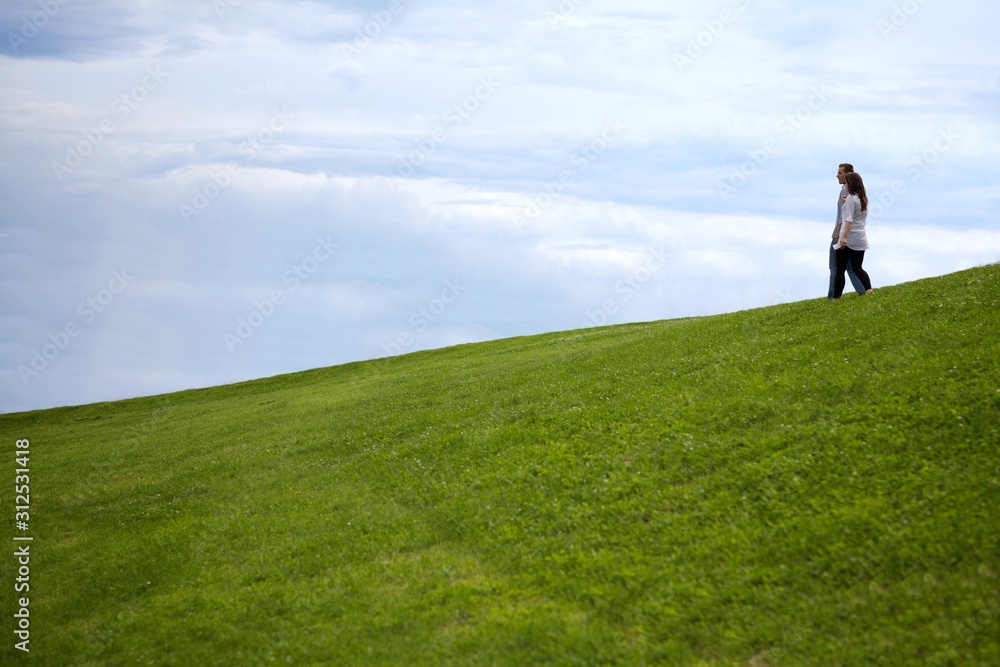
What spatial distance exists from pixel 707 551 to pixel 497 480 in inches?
265

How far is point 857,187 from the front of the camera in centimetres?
2712

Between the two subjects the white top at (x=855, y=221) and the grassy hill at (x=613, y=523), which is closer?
the grassy hill at (x=613, y=523)

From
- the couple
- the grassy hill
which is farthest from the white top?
the grassy hill

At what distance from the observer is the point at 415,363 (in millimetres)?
51125

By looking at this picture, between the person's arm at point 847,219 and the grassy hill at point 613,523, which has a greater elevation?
the person's arm at point 847,219

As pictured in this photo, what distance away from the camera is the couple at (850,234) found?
2716 centimetres

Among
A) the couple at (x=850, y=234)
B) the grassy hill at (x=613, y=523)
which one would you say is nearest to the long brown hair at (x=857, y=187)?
the couple at (x=850, y=234)

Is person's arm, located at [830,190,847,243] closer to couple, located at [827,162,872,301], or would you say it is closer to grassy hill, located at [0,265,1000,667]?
couple, located at [827,162,872,301]

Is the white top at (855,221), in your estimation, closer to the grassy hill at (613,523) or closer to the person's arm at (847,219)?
the person's arm at (847,219)

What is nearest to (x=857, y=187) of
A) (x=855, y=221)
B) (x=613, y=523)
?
(x=855, y=221)

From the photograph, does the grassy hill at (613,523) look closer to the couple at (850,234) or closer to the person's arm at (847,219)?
the couple at (850,234)

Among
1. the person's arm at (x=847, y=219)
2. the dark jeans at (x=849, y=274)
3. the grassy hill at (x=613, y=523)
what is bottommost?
the grassy hill at (x=613, y=523)

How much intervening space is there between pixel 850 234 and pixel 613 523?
16.7 meters

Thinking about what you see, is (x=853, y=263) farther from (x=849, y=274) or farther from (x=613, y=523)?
(x=613, y=523)
